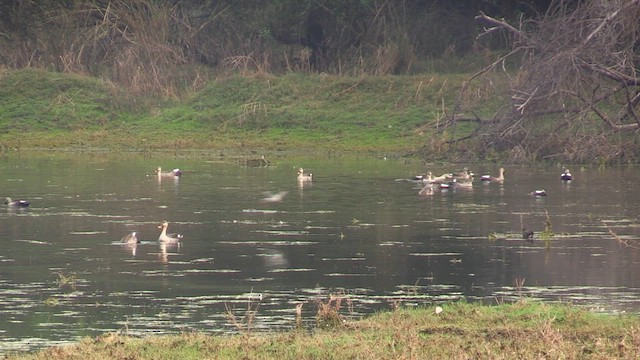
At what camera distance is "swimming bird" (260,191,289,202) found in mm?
→ 25328

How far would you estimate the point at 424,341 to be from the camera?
1119 centimetres

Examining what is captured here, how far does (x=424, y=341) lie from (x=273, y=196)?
14812mm

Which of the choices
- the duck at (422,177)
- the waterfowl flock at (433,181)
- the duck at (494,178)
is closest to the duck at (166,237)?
the waterfowl flock at (433,181)

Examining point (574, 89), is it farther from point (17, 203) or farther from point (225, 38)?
point (225, 38)

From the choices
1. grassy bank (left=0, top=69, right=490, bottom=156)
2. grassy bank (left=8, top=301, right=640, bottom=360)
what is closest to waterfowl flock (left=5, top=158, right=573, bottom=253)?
grassy bank (left=0, top=69, right=490, bottom=156)

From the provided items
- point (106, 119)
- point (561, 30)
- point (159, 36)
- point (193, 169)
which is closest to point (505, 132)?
point (561, 30)

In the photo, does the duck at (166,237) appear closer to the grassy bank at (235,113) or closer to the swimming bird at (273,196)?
the swimming bird at (273,196)

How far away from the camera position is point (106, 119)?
40531 mm

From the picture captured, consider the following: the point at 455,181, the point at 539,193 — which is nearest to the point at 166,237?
the point at 539,193

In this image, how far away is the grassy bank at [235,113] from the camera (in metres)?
38.5

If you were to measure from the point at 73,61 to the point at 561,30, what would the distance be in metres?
20.1

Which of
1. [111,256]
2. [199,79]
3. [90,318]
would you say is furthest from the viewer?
[199,79]

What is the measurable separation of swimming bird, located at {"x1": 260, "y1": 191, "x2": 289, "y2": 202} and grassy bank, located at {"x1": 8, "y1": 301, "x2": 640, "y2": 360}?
12813mm

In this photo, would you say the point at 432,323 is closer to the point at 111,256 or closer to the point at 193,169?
the point at 111,256
